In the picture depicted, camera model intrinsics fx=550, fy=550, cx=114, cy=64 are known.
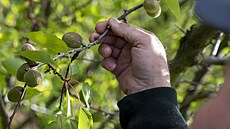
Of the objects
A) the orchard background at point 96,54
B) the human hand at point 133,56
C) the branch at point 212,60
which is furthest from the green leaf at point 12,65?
the branch at point 212,60

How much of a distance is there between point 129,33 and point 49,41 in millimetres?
227

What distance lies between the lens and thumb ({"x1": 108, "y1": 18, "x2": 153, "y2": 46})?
1338mm

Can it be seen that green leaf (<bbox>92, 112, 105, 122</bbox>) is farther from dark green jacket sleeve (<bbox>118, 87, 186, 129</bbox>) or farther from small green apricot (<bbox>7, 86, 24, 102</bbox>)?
small green apricot (<bbox>7, 86, 24, 102</bbox>)

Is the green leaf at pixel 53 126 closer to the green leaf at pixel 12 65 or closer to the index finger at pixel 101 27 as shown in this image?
the index finger at pixel 101 27

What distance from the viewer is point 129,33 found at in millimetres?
1357

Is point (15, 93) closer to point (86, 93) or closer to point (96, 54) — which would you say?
point (86, 93)

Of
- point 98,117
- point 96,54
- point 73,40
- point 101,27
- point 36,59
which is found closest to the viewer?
point 36,59

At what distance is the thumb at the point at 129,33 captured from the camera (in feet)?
4.39

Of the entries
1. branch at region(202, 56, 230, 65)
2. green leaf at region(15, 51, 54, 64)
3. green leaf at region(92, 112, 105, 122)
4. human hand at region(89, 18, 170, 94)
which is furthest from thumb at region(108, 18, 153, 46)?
branch at region(202, 56, 230, 65)

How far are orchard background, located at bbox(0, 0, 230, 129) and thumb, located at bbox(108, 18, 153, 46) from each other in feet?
0.33

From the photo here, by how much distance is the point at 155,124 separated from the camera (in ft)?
4.36

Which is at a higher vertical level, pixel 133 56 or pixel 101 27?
pixel 101 27

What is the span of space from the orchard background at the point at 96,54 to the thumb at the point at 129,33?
10cm

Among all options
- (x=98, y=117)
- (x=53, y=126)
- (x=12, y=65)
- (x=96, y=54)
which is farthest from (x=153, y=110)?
(x=96, y=54)
